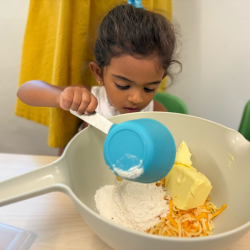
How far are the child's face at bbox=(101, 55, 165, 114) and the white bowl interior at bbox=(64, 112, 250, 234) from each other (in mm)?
110

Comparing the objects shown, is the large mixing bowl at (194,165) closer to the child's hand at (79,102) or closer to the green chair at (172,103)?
the child's hand at (79,102)

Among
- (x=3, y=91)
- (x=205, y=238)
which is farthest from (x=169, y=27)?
(x=3, y=91)

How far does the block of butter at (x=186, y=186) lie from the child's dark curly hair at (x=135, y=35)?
0.31 metres

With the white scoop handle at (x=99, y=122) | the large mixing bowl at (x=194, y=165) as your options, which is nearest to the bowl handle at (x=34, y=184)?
the large mixing bowl at (x=194, y=165)

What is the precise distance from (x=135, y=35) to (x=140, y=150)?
37 centimetres

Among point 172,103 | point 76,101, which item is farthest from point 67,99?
point 172,103

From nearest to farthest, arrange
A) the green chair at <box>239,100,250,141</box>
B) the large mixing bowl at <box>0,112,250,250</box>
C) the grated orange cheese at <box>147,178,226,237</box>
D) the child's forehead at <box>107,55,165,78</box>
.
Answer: the large mixing bowl at <box>0,112,250,250</box>
the grated orange cheese at <box>147,178,226,237</box>
the child's forehead at <box>107,55,165,78</box>
the green chair at <box>239,100,250,141</box>

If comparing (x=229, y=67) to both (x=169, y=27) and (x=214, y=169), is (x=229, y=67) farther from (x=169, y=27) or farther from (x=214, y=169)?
(x=214, y=169)

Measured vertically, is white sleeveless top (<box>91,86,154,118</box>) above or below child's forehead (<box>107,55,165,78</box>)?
below

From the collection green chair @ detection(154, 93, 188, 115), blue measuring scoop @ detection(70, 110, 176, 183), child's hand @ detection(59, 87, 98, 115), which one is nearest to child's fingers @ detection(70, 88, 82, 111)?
child's hand @ detection(59, 87, 98, 115)

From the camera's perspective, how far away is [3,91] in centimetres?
105

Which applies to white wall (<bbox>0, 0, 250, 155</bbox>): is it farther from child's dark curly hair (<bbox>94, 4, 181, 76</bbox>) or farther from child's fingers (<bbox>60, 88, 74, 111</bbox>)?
child's fingers (<bbox>60, 88, 74, 111</bbox>)

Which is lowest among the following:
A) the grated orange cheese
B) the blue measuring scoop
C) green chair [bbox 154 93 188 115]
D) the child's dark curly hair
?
the grated orange cheese

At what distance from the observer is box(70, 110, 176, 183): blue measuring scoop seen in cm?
37
